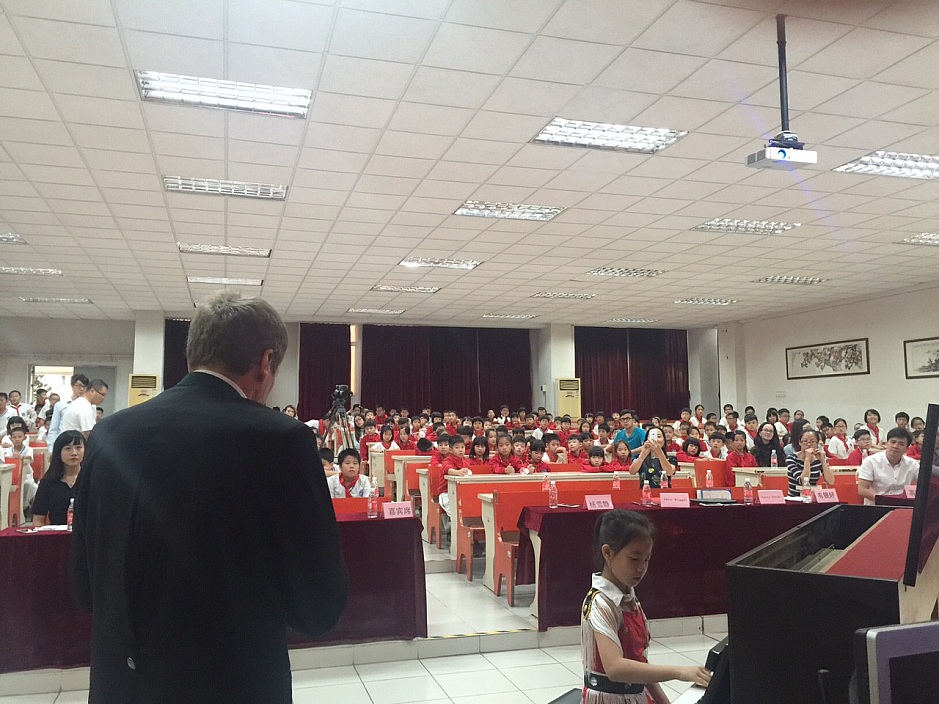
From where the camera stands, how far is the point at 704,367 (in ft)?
65.0

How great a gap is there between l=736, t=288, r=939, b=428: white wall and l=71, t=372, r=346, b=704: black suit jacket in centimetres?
1299

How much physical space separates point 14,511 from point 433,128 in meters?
5.26

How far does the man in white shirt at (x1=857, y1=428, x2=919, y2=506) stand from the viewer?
5.29 meters

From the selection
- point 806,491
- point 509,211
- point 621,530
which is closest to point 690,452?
point 806,491

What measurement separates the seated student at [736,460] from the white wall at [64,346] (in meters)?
13.6

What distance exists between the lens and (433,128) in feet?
17.2

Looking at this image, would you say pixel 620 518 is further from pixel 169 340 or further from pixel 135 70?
pixel 169 340

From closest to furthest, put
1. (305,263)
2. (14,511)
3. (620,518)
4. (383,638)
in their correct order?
1. (620,518)
2. (383,638)
3. (14,511)
4. (305,263)

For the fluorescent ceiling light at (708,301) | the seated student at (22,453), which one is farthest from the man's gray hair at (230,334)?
the fluorescent ceiling light at (708,301)

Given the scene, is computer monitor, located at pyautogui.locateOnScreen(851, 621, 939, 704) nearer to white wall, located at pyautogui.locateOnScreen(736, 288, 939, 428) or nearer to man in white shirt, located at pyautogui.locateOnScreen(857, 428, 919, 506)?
man in white shirt, located at pyautogui.locateOnScreen(857, 428, 919, 506)

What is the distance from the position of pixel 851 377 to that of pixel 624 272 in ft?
19.6

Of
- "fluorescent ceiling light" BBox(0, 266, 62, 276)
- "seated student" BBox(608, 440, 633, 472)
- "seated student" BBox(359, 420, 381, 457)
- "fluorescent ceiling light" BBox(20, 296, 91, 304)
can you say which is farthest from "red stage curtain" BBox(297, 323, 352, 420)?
"seated student" BBox(608, 440, 633, 472)

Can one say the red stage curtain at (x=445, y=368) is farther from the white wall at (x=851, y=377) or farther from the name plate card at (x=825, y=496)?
the name plate card at (x=825, y=496)

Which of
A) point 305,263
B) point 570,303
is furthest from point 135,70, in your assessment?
point 570,303
